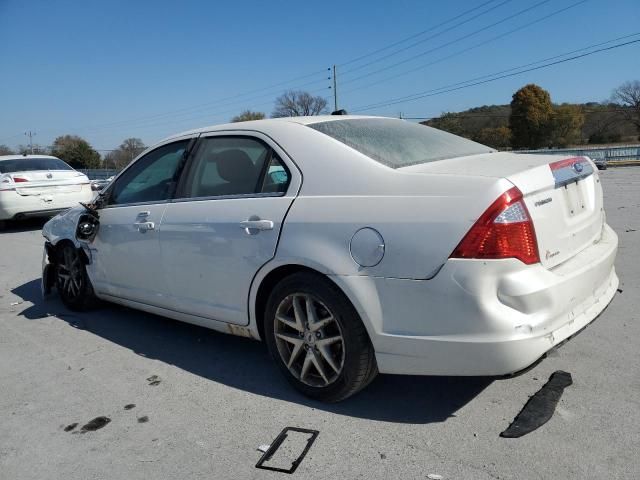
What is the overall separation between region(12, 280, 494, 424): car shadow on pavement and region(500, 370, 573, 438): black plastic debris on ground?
30cm

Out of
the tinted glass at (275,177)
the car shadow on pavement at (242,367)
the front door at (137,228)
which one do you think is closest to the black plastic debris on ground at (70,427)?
the car shadow on pavement at (242,367)

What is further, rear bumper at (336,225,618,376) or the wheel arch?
the wheel arch

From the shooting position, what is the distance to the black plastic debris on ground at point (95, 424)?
297cm

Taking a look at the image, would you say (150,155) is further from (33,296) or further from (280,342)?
(33,296)

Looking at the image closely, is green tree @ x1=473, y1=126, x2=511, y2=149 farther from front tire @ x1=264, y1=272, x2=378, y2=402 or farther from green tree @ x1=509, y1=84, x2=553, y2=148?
front tire @ x1=264, y1=272, x2=378, y2=402

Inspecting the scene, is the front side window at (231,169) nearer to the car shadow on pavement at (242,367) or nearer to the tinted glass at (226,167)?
the tinted glass at (226,167)

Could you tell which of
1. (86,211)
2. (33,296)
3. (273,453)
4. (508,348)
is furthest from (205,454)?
(33,296)

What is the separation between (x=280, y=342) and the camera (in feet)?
10.5

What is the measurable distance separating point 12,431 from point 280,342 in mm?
1527

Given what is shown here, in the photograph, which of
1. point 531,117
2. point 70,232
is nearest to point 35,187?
point 70,232

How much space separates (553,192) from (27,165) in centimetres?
1175

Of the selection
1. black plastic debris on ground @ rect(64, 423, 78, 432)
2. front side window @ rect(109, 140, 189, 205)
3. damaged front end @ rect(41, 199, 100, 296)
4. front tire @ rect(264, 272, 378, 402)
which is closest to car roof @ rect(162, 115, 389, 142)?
front side window @ rect(109, 140, 189, 205)

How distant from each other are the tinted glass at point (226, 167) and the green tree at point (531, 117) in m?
63.6

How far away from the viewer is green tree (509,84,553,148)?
6153 cm
